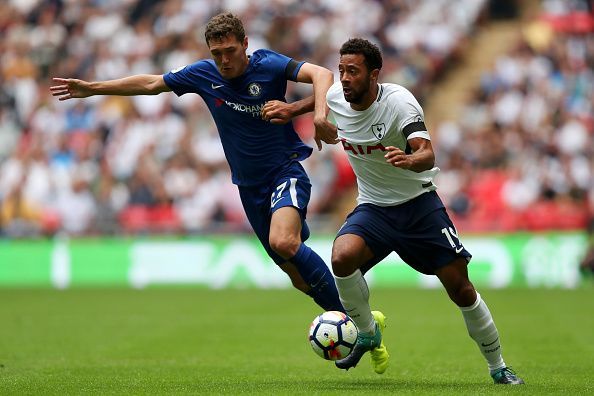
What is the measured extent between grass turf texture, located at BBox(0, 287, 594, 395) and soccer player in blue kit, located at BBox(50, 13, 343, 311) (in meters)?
0.99

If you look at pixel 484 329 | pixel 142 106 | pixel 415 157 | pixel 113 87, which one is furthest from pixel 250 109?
pixel 142 106

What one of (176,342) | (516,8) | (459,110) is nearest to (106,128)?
(459,110)

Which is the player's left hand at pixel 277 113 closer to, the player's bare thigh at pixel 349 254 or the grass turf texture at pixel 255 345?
the player's bare thigh at pixel 349 254

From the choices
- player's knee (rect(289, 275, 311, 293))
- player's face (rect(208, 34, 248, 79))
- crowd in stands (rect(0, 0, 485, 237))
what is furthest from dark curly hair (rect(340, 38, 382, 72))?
crowd in stands (rect(0, 0, 485, 237))

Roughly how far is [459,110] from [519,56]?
1937 mm

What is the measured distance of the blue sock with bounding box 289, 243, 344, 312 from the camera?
956 centimetres

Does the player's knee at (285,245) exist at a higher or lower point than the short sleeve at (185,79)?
lower

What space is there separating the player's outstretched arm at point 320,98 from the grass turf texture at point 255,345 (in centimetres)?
193

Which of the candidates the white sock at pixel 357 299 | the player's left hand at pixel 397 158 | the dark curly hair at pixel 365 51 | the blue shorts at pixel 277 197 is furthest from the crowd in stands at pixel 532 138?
the player's left hand at pixel 397 158

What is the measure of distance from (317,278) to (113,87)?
2399 millimetres

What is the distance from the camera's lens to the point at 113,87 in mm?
9891

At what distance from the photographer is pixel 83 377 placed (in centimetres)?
944

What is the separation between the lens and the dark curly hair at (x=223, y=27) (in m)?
9.53

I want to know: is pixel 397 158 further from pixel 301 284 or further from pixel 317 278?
pixel 301 284
